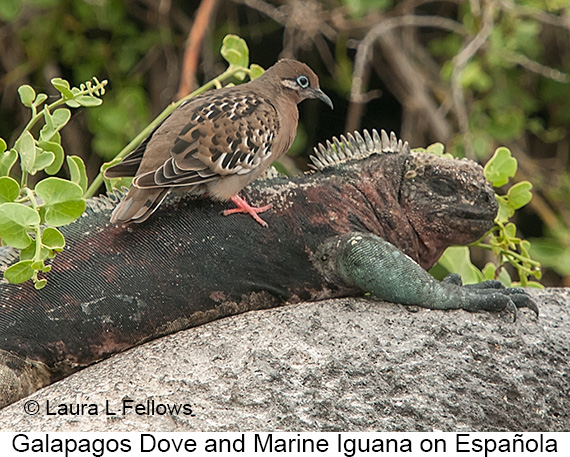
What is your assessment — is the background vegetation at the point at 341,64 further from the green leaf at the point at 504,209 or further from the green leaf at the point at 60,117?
the green leaf at the point at 60,117

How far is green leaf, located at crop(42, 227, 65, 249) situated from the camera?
2512 mm

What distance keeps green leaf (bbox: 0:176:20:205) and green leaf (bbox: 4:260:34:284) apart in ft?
0.77

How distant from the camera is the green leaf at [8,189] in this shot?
2.59 meters

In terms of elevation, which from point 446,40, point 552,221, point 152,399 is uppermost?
point 446,40

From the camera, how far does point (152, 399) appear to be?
2.62m

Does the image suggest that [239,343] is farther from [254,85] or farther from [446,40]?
[446,40]

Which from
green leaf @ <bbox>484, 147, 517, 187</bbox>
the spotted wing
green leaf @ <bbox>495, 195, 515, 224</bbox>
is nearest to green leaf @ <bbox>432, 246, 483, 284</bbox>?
green leaf @ <bbox>495, 195, 515, 224</bbox>

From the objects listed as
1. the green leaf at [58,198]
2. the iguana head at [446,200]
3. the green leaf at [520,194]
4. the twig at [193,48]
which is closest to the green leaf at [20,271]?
the green leaf at [58,198]

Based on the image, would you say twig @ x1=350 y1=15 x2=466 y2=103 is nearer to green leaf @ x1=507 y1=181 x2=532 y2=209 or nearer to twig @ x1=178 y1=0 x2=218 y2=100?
twig @ x1=178 y1=0 x2=218 y2=100

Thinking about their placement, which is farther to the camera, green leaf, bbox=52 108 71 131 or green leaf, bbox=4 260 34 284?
green leaf, bbox=52 108 71 131

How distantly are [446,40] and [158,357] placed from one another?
4176 millimetres

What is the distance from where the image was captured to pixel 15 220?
2.47m

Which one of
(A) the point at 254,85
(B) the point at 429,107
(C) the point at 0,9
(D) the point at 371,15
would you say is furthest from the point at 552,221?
(C) the point at 0,9
